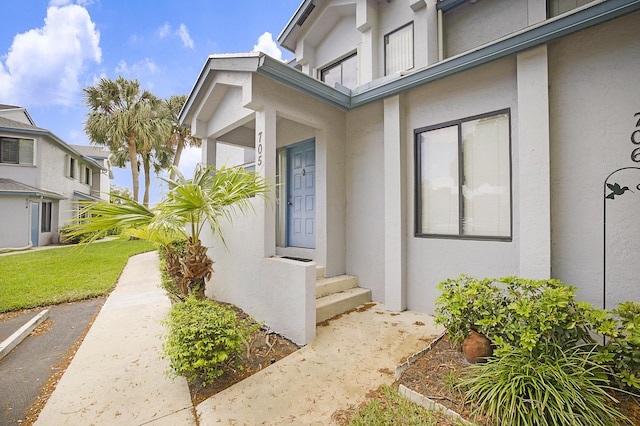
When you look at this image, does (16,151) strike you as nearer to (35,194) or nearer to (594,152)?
(35,194)

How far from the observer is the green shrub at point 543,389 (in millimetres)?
2107

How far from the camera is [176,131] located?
814 inches

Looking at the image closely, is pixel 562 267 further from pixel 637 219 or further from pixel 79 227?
pixel 79 227

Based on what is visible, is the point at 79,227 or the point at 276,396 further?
the point at 79,227

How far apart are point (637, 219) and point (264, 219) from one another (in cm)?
463

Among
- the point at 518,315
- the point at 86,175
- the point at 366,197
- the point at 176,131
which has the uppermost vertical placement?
the point at 176,131

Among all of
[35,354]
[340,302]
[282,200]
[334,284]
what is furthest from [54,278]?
[340,302]

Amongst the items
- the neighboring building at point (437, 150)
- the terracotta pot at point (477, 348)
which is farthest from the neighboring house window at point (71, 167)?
the terracotta pot at point (477, 348)

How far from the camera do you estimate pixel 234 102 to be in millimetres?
5301

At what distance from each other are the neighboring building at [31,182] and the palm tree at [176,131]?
5.81 m

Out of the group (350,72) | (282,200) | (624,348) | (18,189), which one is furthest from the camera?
(18,189)

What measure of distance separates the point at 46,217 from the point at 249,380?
1994 centimetres

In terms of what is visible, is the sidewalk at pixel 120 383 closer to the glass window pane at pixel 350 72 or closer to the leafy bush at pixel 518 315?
the leafy bush at pixel 518 315

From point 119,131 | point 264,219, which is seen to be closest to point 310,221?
point 264,219
